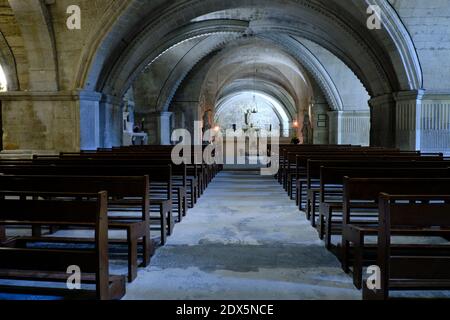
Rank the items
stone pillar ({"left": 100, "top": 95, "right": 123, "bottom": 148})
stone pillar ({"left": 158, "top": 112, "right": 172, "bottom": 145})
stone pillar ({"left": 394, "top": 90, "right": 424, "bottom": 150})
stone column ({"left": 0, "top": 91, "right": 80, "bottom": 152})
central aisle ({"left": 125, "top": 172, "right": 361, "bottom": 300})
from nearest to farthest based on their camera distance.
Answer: central aisle ({"left": 125, "top": 172, "right": 361, "bottom": 300})
stone pillar ({"left": 394, "top": 90, "right": 424, "bottom": 150})
stone column ({"left": 0, "top": 91, "right": 80, "bottom": 152})
stone pillar ({"left": 100, "top": 95, "right": 123, "bottom": 148})
stone pillar ({"left": 158, "top": 112, "right": 172, "bottom": 145})

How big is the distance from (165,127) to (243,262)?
53.9ft

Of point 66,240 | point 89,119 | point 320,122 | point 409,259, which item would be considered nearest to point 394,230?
point 409,259

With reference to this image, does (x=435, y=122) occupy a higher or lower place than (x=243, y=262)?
higher

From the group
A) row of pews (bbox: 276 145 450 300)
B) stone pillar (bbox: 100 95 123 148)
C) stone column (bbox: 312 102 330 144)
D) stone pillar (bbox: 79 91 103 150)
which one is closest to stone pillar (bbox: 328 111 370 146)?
stone column (bbox: 312 102 330 144)

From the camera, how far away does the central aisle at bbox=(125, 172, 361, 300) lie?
3137mm

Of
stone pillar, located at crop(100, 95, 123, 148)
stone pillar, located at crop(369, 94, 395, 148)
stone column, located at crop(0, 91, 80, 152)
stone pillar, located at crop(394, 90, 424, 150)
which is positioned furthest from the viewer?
stone pillar, located at crop(100, 95, 123, 148)

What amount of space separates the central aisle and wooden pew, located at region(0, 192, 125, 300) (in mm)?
462

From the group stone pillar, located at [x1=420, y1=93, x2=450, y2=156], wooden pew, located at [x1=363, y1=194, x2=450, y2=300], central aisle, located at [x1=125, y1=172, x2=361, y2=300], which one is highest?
stone pillar, located at [x1=420, y1=93, x2=450, y2=156]

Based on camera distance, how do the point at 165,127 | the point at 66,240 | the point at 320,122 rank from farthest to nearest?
the point at 320,122 → the point at 165,127 → the point at 66,240

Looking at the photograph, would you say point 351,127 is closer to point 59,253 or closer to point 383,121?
point 383,121

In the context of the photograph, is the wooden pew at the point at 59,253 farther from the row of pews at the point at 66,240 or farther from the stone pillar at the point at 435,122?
the stone pillar at the point at 435,122

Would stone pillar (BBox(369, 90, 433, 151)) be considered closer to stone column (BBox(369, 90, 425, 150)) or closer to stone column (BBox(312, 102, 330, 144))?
stone column (BBox(369, 90, 425, 150))

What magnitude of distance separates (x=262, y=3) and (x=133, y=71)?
490cm

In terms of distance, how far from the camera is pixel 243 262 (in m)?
3.86
